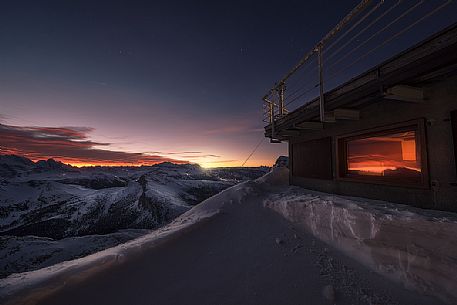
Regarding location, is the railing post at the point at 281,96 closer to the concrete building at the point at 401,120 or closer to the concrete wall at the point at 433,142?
the concrete building at the point at 401,120

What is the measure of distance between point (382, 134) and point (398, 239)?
3.24 metres

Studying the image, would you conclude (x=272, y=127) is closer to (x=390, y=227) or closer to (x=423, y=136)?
(x=423, y=136)

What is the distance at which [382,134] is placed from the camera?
19.8ft

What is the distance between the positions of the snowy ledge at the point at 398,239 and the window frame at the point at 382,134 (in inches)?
24.9

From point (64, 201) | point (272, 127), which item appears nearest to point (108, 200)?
point (64, 201)

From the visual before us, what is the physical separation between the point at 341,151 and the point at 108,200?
122098mm

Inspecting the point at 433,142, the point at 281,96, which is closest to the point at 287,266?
the point at 433,142

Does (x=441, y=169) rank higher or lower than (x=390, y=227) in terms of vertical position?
higher

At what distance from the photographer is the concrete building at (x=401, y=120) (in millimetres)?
4160

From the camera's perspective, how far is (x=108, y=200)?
108 meters

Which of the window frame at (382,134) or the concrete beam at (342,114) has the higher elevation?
the concrete beam at (342,114)

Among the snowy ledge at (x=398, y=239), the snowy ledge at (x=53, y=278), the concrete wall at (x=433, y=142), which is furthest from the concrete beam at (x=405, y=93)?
the snowy ledge at (x=53, y=278)

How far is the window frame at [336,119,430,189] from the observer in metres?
4.77

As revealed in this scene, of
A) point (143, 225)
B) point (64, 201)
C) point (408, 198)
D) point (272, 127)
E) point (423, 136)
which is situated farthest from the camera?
point (64, 201)
